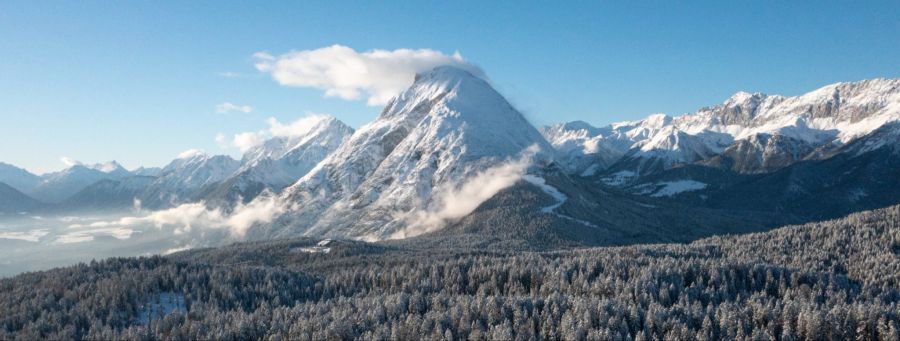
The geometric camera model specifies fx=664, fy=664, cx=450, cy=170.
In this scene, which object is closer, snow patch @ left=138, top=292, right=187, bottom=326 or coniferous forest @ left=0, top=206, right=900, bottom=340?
coniferous forest @ left=0, top=206, right=900, bottom=340

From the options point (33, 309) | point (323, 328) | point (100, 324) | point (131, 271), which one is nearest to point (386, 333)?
point (323, 328)

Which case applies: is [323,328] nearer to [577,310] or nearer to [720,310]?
[577,310]

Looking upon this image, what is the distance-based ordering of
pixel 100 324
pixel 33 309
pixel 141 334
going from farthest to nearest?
pixel 33 309, pixel 100 324, pixel 141 334

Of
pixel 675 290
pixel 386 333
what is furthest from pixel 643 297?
pixel 386 333

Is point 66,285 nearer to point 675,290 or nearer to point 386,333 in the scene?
point 386,333

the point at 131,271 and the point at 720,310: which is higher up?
the point at 131,271

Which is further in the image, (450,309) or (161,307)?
(161,307)

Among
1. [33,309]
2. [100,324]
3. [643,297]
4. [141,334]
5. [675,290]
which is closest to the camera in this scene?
→ [141,334]

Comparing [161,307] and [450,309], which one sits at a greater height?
[161,307]

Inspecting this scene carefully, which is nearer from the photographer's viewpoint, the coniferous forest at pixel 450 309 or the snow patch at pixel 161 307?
the coniferous forest at pixel 450 309

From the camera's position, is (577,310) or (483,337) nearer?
(483,337)
